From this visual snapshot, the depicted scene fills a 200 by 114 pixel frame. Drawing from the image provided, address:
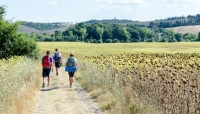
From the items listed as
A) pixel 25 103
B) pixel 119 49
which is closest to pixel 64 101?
pixel 25 103

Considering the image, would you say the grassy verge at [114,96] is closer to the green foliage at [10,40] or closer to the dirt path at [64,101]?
the dirt path at [64,101]

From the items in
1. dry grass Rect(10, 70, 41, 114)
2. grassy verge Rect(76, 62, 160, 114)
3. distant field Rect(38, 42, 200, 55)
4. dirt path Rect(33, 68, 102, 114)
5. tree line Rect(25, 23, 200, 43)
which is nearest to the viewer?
grassy verge Rect(76, 62, 160, 114)

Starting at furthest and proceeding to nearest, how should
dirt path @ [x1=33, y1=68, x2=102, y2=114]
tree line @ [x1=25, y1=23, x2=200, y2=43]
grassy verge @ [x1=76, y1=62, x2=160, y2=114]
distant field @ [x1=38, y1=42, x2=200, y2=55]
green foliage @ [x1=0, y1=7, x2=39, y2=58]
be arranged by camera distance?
tree line @ [x1=25, y1=23, x2=200, y2=43] < distant field @ [x1=38, y1=42, x2=200, y2=55] < green foliage @ [x1=0, y1=7, x2=39, y2=58] < dirt path @ [x1=33, y1=68, x2=102, y2=114] < grassy verge @ [x1=76, y1=62, x2=160, y2=114]

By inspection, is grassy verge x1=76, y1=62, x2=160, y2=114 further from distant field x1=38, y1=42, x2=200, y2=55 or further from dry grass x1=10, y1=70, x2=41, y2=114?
distant field x1=38, y1=42, x2=200, y2=55

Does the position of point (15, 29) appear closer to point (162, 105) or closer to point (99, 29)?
point (162, 105)

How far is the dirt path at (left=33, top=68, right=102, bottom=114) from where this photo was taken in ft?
41.5

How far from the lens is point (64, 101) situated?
14.5 metres

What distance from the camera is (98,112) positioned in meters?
12.3

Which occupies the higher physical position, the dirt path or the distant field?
the dirt path

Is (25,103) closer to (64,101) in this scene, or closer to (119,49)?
(64,101)

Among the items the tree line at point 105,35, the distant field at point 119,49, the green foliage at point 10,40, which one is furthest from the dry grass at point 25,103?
the tree line at point 105,35

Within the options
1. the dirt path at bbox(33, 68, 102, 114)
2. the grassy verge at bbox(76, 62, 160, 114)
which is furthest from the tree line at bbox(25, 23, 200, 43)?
the grassy verge at bbox(76, 62, 160, 114)

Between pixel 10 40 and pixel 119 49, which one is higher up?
pixel 10 40

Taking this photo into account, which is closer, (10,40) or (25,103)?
(25,103)
